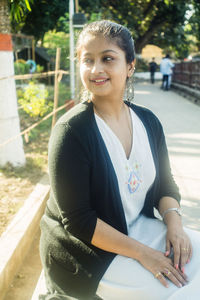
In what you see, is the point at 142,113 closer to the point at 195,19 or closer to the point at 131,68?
the point at 131,68

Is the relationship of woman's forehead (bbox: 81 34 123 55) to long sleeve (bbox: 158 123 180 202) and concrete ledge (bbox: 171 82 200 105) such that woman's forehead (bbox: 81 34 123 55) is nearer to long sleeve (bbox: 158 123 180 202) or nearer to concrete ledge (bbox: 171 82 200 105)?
long sleeve (bbox: 158 123 180 202)

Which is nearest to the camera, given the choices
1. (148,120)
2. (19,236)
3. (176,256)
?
(176,256)

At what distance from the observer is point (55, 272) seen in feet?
5.37

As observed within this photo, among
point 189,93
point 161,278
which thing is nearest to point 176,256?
point 161,278

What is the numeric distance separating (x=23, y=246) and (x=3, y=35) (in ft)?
8.53

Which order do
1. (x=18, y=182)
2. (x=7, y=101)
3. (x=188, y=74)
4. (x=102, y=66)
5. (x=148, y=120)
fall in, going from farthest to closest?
(x=188, y=74) → (x=7, y=101) → (x=18, y=182) → (x=148, y=120) → (x=102, y=66)

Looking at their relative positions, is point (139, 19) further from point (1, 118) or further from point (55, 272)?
point (55, 272)

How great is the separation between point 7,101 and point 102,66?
9.13ft

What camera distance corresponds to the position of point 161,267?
1.47 m

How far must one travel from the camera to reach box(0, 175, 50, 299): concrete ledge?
2.31 meters

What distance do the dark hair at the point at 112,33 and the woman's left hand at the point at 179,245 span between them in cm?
90

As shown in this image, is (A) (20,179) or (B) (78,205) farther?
(A) (20,179)

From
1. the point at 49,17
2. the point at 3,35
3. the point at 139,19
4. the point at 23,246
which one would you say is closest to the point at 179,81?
the point at 49,17

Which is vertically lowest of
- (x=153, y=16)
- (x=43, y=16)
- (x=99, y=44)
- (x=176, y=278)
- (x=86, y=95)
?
(x=176, y=278)
